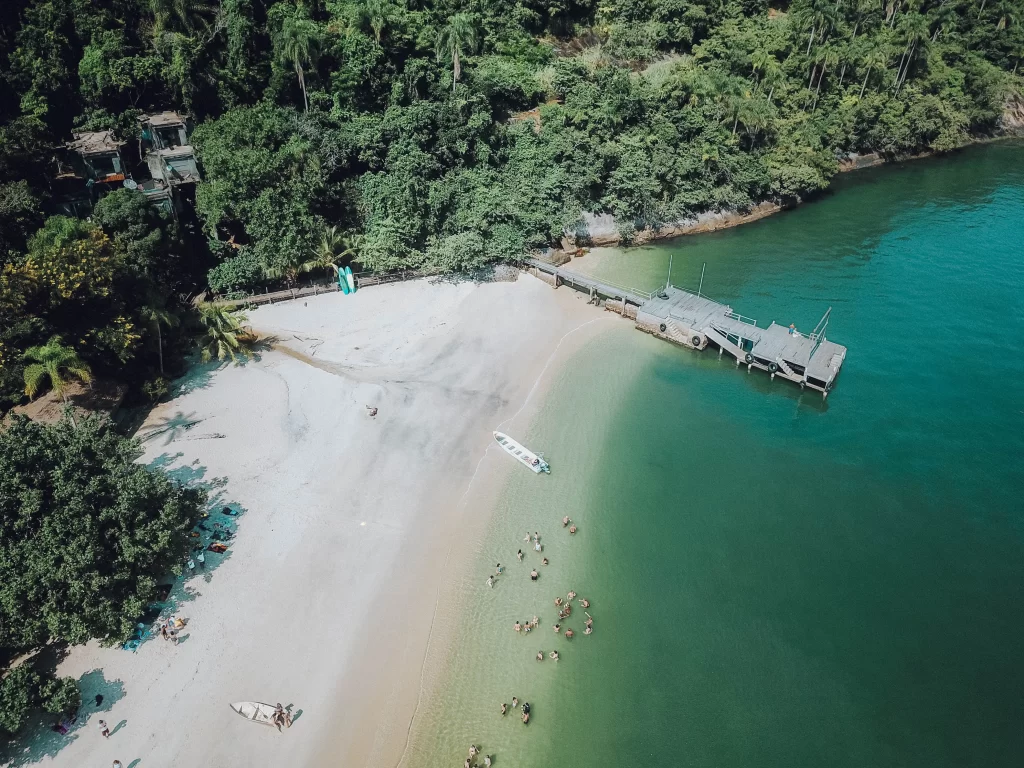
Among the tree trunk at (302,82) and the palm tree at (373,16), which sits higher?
the palm tree at (373,16)

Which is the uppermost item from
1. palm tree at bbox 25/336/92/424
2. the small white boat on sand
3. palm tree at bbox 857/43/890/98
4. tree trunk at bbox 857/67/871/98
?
palm tree at bbox 857/43/890/98

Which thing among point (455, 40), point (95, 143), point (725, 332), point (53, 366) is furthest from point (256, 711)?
point (455, 40)

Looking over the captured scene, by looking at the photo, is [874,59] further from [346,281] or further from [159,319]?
[159,319]

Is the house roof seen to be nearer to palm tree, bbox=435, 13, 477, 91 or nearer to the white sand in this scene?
the white sand

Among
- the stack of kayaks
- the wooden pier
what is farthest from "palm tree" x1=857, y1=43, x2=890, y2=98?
the stack of kayaks

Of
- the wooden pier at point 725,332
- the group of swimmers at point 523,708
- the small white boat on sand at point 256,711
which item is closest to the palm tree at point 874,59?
the wooden pier at point 725,332

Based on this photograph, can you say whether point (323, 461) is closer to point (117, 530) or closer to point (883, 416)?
point (117, 530)

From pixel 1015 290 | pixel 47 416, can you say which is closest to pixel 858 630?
pixel 1015 290

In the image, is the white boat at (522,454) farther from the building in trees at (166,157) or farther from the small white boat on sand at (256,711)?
the building in trees at (166,157)
